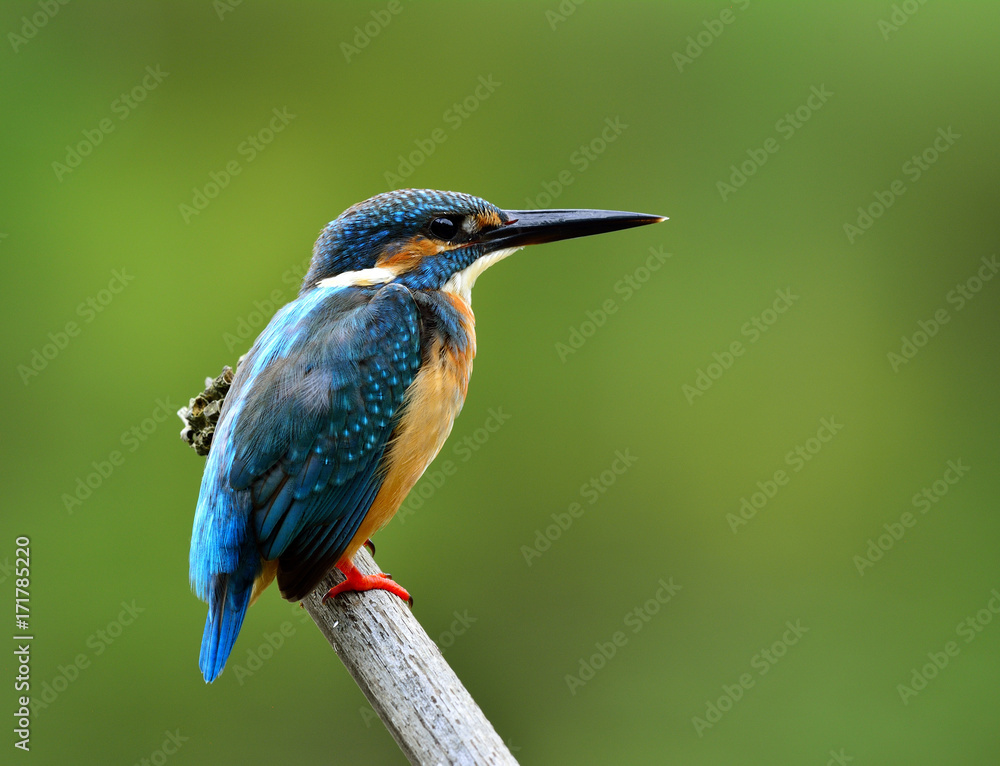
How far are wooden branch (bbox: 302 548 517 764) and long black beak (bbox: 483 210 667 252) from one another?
952mm

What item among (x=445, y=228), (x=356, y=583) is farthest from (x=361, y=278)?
(x=356, y=583)

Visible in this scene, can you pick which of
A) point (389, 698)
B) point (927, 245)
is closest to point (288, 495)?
point (389, 698)

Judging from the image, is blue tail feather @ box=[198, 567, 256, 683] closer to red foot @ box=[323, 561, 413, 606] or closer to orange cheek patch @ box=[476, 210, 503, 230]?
red foot @ box=[323, 561, 413, 606]

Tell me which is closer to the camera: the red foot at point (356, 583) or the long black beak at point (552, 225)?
the red foot at point (356, 583)

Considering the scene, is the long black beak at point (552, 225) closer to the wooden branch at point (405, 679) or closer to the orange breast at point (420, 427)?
the orange breast at point (420, 427)

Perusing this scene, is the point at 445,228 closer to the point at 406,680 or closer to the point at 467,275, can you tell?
the point at 467,275

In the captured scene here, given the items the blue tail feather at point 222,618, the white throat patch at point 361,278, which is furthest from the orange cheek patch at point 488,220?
the blue tail feather at point 222,618

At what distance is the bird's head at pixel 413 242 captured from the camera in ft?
7.74

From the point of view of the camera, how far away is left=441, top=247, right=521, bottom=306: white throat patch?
2.44 meters

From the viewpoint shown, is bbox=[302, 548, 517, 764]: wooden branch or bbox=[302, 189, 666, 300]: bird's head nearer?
bbox=[302, 548, 517, 764]: wooden branch

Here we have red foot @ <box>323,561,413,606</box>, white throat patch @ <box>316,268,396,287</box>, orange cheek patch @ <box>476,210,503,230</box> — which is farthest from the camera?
orange cheek patch @ <box>476,210,503,230</box>

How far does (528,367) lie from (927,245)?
6.58 feet

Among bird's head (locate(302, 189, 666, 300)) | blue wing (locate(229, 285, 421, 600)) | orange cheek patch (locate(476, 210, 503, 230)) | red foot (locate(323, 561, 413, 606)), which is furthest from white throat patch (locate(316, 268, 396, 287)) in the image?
red foot (locate(323, 561, 413, 606))

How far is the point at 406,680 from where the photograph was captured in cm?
181
